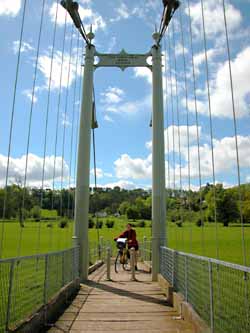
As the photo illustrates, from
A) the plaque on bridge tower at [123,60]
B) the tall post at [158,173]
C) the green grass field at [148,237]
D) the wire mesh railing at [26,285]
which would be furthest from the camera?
the green grass field at [148,237]

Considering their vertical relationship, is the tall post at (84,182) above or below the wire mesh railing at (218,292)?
→ above

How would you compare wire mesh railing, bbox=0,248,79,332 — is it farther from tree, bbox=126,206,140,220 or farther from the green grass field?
tree, bbox=126,206,140,220

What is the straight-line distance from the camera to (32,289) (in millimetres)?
3963

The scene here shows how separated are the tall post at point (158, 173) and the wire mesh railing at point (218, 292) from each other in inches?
138

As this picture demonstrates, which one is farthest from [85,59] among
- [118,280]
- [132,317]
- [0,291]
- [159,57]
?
[0,291]

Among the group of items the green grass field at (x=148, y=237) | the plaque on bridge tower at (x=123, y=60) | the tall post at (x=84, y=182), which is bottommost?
the green grass field at (x=148, y=237)

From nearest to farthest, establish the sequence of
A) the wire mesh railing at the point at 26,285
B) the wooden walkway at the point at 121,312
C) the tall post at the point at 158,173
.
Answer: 1. the wire mesh railing at the point at 26,285
2. the wooden walkway at the point at 121,312
3. the tall post at the point at 158,173

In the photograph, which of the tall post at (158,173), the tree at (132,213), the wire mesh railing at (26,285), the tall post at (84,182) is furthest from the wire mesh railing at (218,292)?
the tree at (132,213)

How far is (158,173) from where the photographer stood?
8.98 metres

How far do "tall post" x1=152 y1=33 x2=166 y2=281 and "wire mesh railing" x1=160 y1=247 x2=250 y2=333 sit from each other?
3.50 m

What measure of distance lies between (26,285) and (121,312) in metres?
1.75

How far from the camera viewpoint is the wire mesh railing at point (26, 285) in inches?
122

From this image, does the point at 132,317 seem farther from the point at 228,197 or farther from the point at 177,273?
the point at 228,197

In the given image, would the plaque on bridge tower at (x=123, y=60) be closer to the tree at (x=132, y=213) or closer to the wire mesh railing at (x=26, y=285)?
the wire mesh railing at (x=26, y=285)
